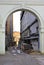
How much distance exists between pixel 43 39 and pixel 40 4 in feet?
13.7

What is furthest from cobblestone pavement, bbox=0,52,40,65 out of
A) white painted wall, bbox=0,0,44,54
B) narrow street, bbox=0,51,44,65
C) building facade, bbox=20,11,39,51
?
building facade, bbox=20,11,39,51

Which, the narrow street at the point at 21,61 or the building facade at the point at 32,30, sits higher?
the building facade at the point at 32,30

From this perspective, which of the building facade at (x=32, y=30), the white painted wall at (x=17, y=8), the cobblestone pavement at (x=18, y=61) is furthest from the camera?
the building facade at (x=32, y=30)

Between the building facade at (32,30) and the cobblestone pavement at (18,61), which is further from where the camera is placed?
the building facade at (32,30)

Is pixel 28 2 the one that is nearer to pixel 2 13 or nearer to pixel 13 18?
pixel 2 13

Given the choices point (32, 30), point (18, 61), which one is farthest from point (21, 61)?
point (32, 30)

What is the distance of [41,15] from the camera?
29641 mm

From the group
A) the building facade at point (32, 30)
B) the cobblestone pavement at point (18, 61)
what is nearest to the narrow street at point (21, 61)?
the cobblestone pavement at point (18, 61)

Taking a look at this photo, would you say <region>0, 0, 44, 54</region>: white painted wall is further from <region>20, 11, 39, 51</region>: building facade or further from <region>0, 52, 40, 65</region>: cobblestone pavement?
<region>0, 52, 40, 65</region>: cobblestone pavement

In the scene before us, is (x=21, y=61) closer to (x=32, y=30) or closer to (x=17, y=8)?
(x=17, y=8)

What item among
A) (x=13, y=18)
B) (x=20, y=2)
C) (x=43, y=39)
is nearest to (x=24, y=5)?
(x=20, y=2)

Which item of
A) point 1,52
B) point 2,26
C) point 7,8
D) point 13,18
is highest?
point 13,18

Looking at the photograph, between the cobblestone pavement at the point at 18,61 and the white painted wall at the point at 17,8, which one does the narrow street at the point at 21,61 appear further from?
the white painted wall at the point at 17,8

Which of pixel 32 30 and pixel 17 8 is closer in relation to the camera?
pixel 17 8
